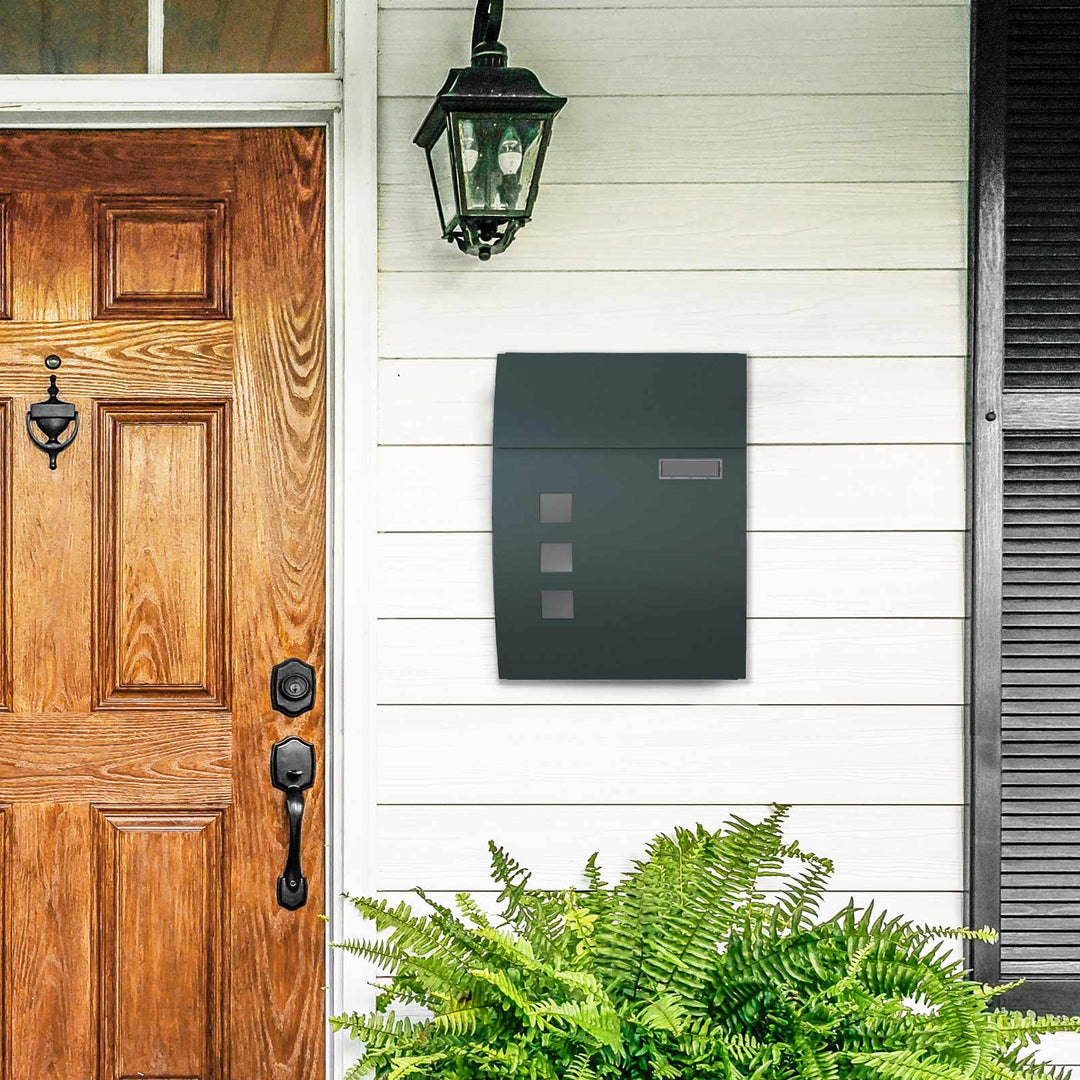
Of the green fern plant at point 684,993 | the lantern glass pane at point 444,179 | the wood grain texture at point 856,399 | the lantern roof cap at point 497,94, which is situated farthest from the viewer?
the wood grain texture at point 856,399

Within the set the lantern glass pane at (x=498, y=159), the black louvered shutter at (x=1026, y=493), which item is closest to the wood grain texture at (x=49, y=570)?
the lantern glass pane at (x=498, y=159)

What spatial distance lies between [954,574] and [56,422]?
4.83 feet

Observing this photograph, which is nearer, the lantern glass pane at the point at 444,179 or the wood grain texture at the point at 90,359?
the lantern glass pane at the point at 444,179

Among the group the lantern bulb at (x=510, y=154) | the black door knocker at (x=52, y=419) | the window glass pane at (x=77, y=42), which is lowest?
the black door knocker at (x=52, y=419)

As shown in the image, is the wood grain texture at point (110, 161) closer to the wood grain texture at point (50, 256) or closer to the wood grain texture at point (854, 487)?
the wood grain texture at point (50, 256)

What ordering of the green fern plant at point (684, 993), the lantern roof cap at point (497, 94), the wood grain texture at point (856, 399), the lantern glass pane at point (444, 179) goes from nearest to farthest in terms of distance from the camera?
the green fern plant at point (684, 993)
the lantern roof cap at point (497, 94)
the lantern glass pane at point (444, 179)
the wood grain texture at point (856, 399)

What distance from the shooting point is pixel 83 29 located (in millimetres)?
1729

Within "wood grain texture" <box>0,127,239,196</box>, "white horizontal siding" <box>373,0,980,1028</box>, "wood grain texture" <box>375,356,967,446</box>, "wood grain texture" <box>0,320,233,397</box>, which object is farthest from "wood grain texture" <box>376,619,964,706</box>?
"wood grain texture" <box>0,127,239,196</box>

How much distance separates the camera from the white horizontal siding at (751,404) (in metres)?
1.69

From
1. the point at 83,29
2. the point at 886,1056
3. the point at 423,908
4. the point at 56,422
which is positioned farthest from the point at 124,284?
the point at 886,1056

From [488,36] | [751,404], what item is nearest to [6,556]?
[488,36]

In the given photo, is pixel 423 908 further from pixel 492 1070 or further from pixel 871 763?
pixel 871 763

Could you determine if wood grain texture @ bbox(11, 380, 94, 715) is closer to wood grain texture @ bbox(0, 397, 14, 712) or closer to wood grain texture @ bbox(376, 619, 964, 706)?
wood grain texture @ bbox(0, 397, 14, 712)

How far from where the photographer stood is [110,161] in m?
1.75
